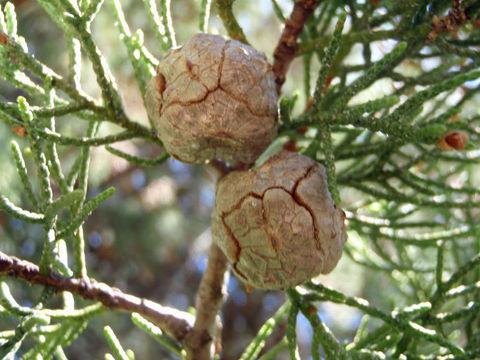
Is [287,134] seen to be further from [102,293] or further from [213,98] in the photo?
[102,293]

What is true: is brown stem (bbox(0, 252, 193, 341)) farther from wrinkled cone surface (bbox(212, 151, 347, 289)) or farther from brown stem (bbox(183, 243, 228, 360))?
wrinkled cone surface (bbox(212, 151, 347, 289))

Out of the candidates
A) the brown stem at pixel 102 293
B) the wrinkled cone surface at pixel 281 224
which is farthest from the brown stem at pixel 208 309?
the wrinkled cone surface at pixel 281 224

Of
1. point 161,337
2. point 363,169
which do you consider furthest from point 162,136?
point 363,169

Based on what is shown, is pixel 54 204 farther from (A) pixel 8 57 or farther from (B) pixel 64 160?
(B) pixel 64 160

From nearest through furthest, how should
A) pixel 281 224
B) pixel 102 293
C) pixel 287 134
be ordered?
pixel 281 224
pixel 102 293
pixel 287 134

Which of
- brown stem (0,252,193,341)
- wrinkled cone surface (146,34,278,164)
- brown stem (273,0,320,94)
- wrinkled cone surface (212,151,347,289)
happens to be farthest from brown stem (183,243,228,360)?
brown stem (273,0,320,94)

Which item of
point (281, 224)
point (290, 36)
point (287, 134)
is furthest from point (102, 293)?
point (290, 36)
